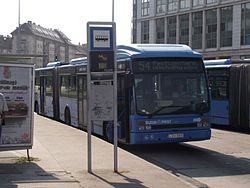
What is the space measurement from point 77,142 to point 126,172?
15.7 feet

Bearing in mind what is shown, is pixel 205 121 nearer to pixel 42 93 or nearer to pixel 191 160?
pixel 191 160

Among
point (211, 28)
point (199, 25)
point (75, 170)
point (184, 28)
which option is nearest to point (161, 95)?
point (75, 170)

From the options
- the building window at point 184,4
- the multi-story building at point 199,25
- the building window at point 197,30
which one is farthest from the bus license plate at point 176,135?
the building window at point 184,4

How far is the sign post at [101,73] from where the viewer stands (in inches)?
393

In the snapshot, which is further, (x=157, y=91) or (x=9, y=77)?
(x=157, y=91)

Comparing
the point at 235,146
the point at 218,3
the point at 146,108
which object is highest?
the point at 218,3

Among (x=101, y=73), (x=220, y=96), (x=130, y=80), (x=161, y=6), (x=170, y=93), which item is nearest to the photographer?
(x=101, y=73)

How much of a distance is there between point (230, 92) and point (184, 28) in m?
43.8

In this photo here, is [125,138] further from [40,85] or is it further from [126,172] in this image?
[40,85]

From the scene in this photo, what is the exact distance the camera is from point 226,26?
2235 inches

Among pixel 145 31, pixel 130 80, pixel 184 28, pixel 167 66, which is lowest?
pixel 130 80

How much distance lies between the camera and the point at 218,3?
2249 inches

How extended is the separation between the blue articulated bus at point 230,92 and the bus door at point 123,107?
699 cm

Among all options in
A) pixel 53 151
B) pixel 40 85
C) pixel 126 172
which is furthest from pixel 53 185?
pixel 40 85
